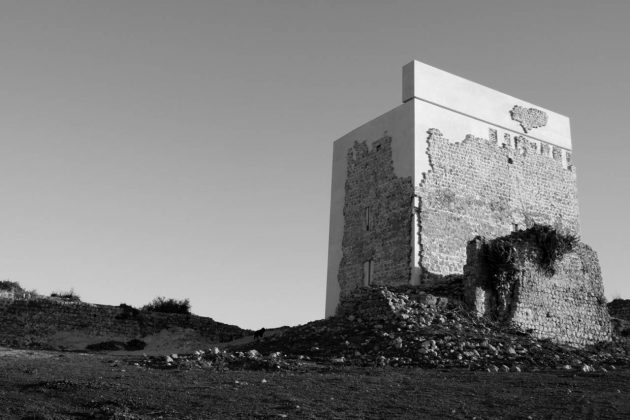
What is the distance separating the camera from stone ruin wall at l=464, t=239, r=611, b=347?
56.7ft

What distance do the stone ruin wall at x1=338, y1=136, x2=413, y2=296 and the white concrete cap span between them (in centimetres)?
203

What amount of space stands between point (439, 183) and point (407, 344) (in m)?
8.88

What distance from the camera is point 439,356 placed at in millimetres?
12789

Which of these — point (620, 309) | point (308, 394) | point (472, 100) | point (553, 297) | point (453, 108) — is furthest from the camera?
point (620, 309)

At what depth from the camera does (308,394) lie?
9203mm

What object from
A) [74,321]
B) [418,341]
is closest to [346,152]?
[74,321]

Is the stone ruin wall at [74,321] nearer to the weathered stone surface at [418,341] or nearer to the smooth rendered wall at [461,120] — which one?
the weathered stone surface at [418,341]

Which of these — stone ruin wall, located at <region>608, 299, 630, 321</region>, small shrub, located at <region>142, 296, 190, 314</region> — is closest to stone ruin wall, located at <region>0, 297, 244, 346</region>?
small shrub, located at <region>142, 296, 190, 314</region>

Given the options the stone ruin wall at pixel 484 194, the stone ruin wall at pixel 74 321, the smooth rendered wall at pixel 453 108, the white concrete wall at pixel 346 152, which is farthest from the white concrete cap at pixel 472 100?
the stone ruin wall at pixel 74 321

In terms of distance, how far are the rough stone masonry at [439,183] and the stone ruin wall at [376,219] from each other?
1.4 inches

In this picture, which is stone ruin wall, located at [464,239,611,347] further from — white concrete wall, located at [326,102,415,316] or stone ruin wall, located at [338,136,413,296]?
white concrete wall, located at [326,102,415,316]

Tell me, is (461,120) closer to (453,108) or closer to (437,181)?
(453,108)

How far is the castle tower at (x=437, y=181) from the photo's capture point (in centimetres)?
2081

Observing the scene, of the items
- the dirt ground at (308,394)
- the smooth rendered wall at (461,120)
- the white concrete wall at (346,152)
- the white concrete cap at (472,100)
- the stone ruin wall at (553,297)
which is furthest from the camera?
the white concrete cap at (472,100)
